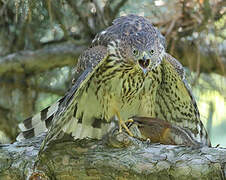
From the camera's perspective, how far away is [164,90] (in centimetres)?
435

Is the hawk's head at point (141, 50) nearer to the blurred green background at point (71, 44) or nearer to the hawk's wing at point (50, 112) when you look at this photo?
the hawk's wing at point (50, 112)

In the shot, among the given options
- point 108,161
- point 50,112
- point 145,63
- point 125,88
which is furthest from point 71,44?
point 108,161

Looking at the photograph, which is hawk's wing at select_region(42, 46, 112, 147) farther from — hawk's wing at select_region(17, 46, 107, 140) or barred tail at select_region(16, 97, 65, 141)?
barred tail at select_region(16, 97, 65, 141)

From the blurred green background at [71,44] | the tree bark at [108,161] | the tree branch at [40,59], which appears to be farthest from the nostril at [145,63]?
the tree branch at [40,59]

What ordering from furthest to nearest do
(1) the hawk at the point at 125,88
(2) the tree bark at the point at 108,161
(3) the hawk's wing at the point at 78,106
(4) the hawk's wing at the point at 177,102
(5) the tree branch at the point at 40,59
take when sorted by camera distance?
(5) the tree branch at the point at 40,59 < (4) the hawk's wing at the point at 177,102 < (1) the hawk at the point at 125,88 < (3) the hawk's wing at the point at 78,106 < (2) the tree bark at the point at 108,161

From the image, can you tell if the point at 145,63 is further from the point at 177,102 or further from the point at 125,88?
the point at 177,102

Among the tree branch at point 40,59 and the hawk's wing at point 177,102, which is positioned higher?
the tree branch at point 40,59

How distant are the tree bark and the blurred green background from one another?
4.47 feet

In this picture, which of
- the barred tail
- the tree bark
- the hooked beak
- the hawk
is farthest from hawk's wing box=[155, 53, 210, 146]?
the barred tail

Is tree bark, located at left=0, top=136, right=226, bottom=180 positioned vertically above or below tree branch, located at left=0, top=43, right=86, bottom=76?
below

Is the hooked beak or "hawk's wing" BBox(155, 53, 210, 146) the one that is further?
"hawk's wing" BBox(155, 53, 210, 146)

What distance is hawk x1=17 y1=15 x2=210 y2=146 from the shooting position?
387 centimetres

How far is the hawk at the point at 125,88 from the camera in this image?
3869 mm

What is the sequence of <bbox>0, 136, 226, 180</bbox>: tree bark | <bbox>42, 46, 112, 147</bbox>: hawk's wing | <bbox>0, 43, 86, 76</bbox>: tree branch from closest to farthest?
<bbox>0, 136, 226, 180</bbox>: tree bark, <bbox>42, 46, 112, 147</bbox>: hawk's wing, <bbox>0, 43, 86, 76</bbox>: tree branch
